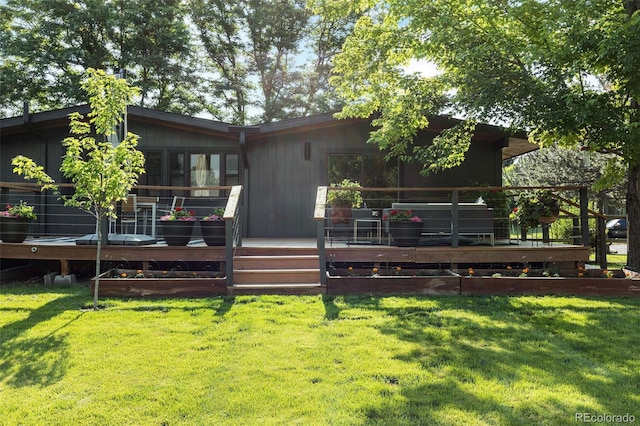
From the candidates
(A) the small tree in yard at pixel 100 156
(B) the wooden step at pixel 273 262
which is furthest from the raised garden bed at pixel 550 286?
(A) the small tree in yard at pixel 100 156

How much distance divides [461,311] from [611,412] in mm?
2138

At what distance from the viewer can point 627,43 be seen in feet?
16.0

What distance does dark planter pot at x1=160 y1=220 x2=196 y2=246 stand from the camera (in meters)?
6.03

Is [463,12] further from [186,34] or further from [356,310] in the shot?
[186,34]

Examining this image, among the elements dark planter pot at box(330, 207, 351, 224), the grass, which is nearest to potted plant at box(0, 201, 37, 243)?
the grass

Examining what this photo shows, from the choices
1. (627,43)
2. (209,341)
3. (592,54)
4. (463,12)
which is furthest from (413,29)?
(209,341)

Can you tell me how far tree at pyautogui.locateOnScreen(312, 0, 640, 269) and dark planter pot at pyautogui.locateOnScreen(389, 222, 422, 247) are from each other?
1.79 m

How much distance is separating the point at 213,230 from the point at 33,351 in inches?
117

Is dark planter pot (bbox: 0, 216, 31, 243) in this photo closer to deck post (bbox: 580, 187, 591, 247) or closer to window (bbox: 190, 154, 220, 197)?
window (bbox: 190, 154, 220, 197)

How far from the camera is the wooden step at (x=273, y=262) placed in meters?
5.90

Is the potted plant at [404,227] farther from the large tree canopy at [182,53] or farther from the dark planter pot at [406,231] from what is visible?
the large tree canopy at [182,53]

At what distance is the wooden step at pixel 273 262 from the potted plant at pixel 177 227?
32.6 inches

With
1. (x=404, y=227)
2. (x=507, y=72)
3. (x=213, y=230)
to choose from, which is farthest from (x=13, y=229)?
(x=507, y=72)

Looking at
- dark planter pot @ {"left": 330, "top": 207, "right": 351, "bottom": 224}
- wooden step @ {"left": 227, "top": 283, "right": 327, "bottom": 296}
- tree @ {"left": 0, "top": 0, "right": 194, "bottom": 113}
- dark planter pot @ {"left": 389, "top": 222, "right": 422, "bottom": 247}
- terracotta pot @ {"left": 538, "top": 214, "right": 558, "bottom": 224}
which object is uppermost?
tree @ {"left": 0, "top": 0, "right": 194, "bottom": 113}
